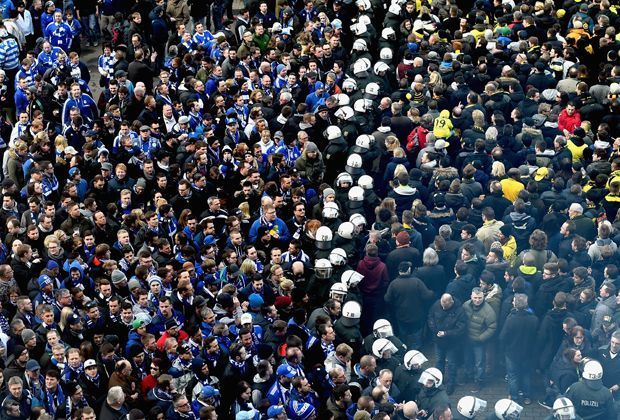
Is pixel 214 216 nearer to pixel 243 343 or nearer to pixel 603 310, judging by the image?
pixel 243 343

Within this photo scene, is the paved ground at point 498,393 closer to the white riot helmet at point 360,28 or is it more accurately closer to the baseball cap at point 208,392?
the baseball cap at point 208,392

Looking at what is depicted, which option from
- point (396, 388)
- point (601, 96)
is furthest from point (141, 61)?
point (396, 388)

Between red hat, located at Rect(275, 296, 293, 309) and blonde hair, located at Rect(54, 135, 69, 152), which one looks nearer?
red hat, located at Rect(275, 296, 293, 309)

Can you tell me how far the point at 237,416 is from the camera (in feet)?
47.3

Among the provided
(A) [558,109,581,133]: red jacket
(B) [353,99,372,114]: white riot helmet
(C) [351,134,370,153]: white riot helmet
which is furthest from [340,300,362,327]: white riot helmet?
(A) [558,109,581,133]: red jacket

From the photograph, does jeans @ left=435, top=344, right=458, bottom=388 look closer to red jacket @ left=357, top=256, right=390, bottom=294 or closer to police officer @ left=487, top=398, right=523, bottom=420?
red jacket @ left=357, top=256, right=390, bottom=294

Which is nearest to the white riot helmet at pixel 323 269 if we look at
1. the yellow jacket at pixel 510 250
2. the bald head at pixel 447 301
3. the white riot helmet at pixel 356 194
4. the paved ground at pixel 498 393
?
the bald head at pixel 447 301

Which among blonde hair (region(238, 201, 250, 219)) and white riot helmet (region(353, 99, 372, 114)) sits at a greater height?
white riot helmet (region(353, 99, 372, 114))

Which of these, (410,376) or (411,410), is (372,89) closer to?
(410,376)

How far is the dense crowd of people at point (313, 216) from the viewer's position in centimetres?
1520

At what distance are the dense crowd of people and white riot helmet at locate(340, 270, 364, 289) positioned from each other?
0.03m

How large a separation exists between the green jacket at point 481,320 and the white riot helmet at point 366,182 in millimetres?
3055

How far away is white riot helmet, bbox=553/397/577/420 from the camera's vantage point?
1445 cm

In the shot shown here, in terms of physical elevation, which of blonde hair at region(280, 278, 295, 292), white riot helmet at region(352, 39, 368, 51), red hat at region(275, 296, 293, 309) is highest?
white riot helmet at region(352, 39, 368, 51)
